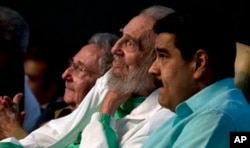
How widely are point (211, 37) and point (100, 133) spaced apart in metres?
1.01

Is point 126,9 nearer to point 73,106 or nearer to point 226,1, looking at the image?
point 226,1

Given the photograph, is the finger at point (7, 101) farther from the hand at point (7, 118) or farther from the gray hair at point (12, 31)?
the gray hair at point (12, 31)

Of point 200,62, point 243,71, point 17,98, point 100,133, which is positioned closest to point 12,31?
point 17,98

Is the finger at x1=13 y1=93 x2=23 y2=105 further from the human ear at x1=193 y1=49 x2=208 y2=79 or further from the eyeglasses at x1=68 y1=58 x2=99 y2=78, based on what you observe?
the human ear at x1=193 y1=49 x2=208 y2=79

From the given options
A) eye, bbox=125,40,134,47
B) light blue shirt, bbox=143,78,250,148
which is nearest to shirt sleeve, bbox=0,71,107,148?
eye, bbox=125,40,134,47

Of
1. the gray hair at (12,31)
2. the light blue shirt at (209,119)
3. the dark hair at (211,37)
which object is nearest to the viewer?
the light blue shirt at (209,119)

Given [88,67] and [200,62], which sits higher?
[200,62]

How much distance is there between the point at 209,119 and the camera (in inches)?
140

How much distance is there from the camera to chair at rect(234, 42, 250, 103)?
4.47m

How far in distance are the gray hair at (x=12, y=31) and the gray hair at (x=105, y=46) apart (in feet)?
1.60

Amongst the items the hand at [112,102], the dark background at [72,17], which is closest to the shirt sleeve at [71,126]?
the hand at [112,102]

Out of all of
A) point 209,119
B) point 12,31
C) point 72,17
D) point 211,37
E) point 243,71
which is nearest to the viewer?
point 209,119

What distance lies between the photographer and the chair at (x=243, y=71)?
4.47 metres

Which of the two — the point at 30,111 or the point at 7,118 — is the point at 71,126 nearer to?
the point at 7,118
